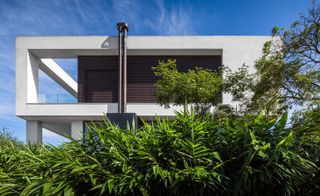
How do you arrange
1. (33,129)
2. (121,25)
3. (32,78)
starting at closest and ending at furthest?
(121,25) < (32,78) < (33,129)

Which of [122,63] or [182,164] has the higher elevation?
[122,63]

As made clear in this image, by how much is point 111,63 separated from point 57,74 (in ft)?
14.6

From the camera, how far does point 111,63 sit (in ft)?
49.8

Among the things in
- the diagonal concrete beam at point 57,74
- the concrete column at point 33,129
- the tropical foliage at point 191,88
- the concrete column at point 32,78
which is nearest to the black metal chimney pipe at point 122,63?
the tropical foliage at point 191,88

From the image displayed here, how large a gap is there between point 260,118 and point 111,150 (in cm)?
156

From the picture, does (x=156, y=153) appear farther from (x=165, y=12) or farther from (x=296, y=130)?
(x=165, y=12)

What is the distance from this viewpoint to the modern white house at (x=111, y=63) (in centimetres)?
1375

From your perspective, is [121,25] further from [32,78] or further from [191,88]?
[191,88]

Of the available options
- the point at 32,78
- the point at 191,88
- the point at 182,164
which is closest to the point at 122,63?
the point at 32,78

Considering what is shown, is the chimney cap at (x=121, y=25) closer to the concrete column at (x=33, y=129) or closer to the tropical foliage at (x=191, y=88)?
the tropical foliage at (x=191, y=88)

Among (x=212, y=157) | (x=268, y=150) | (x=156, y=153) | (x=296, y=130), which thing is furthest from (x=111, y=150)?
(x=296, y=130)

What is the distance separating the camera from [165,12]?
9148mm

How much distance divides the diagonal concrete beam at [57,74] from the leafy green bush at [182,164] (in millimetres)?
14302

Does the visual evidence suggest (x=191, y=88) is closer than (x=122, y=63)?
Yes
